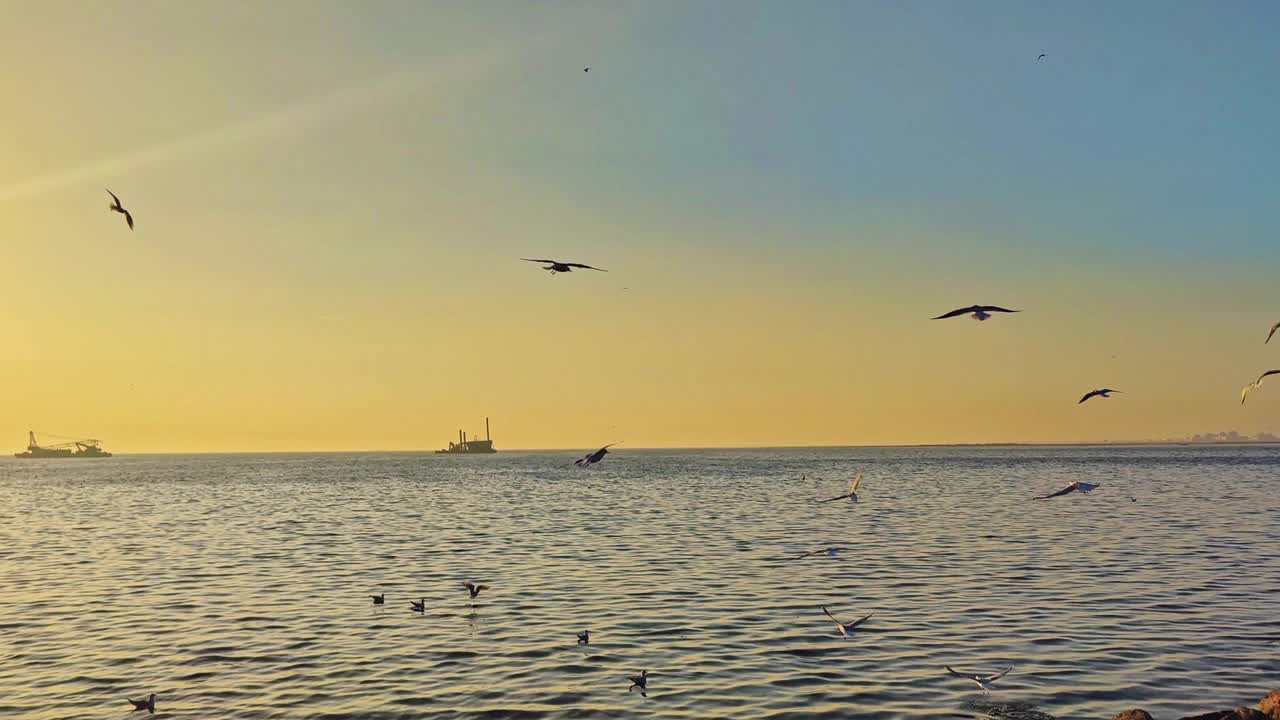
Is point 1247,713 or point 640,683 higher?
point 1247,713

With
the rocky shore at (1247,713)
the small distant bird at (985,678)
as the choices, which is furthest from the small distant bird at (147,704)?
the rocky shore at (1247,713)

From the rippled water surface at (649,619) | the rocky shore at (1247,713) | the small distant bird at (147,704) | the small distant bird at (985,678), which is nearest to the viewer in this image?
the rocky shore at (1247,713)

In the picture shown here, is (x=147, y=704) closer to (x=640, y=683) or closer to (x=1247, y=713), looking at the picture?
(x=640, y=683)

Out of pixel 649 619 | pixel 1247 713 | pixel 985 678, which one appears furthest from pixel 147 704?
pixel 1247 713

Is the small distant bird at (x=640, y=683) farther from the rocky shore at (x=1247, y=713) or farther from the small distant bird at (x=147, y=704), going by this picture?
the small distant bird at (x=147, y=704)

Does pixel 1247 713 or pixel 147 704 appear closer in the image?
pixel 1247 713

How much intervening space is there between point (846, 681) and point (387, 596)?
16927 mm

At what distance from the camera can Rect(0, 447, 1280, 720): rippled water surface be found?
19.2 m

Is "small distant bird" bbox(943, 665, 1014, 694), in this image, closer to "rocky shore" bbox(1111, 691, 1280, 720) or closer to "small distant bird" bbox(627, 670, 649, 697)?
"rocky shore" bbox(1111, 691, 1280, 720)

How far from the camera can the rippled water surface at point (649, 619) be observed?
19188mm

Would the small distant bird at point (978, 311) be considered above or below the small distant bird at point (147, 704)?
above

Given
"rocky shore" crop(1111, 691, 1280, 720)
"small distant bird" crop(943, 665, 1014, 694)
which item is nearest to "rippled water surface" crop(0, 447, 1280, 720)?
"small distant bird" crop(943, 665, 1014, 694)

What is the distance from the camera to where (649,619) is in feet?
88.3

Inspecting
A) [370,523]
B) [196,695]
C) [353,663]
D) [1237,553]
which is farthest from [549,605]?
[370,523]
